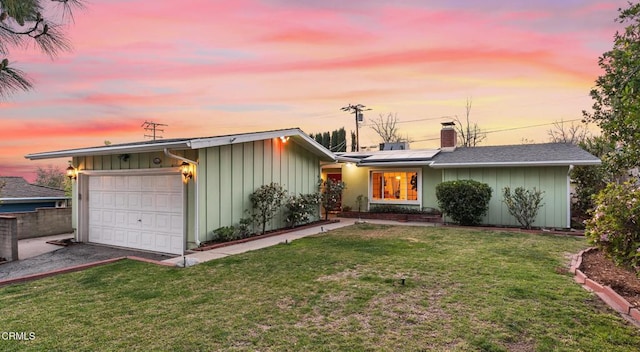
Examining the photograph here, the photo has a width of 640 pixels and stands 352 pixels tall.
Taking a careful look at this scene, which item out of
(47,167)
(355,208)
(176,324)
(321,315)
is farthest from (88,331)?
(47,167)

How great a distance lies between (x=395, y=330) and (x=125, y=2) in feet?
30.7

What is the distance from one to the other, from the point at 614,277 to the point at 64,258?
11.1 metres

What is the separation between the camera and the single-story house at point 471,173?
10.9 m

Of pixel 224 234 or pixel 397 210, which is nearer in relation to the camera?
pixel 224 234

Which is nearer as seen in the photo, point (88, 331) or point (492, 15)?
point (88, 331)

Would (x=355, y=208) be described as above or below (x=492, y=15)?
below

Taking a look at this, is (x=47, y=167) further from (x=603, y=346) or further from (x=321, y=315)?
(x=603, y=346)

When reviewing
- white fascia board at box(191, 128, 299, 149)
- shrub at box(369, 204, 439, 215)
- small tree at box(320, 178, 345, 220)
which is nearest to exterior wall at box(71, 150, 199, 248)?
white fascia board at box(191, 128, 299, 149)

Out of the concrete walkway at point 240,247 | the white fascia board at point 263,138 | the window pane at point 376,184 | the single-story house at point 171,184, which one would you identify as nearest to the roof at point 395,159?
the window pane at point 376,184

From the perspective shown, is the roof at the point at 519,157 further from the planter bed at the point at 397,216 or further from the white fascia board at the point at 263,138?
the white fascia board at the point at 263,138

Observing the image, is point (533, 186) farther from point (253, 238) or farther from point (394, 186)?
point (253, 238)

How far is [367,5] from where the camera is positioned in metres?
9.83

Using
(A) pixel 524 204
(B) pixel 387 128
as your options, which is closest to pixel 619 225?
(A) pixel 524 204

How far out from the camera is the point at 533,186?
11.3 m
